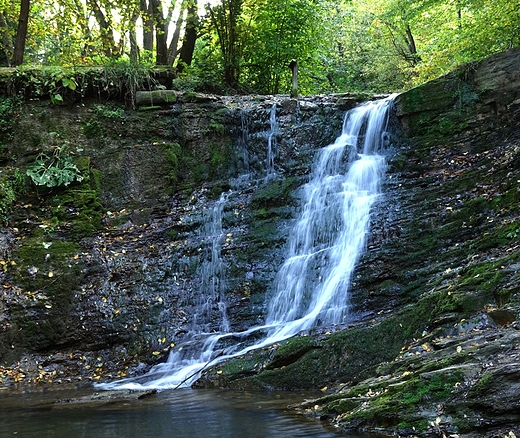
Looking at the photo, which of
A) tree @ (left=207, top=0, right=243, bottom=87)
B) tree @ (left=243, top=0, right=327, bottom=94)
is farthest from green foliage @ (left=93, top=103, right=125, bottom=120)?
tree @ (left=243, top=0, right=327, bottom=94)

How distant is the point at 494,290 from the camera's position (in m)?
5.98

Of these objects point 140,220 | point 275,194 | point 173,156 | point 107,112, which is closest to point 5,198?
point 140,220

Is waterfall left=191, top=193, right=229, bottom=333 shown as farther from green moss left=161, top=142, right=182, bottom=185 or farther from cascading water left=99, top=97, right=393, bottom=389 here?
green moss left=161, top=142, right=182, bottom=185

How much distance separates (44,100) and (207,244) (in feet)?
19.5

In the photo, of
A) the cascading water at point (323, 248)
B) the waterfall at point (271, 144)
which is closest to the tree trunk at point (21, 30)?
the waterfall at point (271, 144)

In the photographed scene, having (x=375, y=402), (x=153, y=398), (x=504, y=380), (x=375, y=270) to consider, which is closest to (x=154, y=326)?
(x=153, y=398)

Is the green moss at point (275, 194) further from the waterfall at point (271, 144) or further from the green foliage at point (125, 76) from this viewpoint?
the green foliage at point (125, 76)

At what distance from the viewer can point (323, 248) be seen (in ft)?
31.9

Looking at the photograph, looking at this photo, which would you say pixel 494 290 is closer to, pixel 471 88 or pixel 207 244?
pixel 207 244

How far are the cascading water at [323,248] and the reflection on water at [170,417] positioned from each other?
4.21 ft

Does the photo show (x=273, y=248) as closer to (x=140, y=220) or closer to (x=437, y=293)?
(x=140, y=220)

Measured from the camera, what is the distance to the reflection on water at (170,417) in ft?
15.0

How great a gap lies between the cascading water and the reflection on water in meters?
1.28

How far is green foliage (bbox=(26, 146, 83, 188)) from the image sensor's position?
11414mm
